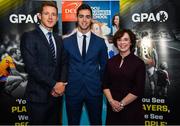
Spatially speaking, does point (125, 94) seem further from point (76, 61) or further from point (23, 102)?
point (23, 102)

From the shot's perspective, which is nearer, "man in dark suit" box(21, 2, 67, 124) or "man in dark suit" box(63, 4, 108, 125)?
"man in dark suit" box(21, 2, 67, 124)

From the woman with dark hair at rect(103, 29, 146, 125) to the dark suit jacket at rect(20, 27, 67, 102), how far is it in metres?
0.62

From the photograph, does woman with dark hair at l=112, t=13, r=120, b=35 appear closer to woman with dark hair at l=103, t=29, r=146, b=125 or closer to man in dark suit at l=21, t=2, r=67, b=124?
woman with dark hair at l=103, t=29, r=146, b=125

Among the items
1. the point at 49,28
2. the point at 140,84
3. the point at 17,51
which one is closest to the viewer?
the point at 140,84

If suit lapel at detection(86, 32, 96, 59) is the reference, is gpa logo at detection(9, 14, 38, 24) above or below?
above

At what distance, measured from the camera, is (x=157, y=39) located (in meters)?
3.47

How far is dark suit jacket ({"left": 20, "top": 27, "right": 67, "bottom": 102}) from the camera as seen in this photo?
10.3 feet

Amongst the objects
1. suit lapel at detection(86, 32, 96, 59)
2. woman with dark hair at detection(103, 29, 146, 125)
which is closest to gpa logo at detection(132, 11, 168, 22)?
woman with dark hair at detection(103, 29, 146, 125)

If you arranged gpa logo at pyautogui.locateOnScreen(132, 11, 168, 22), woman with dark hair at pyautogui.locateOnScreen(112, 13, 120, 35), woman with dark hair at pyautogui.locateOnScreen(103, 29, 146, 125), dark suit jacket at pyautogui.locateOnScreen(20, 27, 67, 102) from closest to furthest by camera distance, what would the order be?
woman with dark hair at pyautogui.locateOnScreen(103, 29, 146, 125) < dark suit jacket at pyautogui.locateOnScreen(20, 27, 67, 102) < gpa logo at pyautogui.locateOnScreen(132, 11, 168, 22) < woman with dark hair at pyautogui.locateOnScreen(112, 13, 120, 35)

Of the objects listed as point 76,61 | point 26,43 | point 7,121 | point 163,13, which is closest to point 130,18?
point 163,13

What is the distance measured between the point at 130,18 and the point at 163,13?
41 cm

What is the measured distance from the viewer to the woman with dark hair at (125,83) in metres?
3.02

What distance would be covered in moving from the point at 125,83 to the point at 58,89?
785mm

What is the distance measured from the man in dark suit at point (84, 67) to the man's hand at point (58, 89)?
216 millimetres
